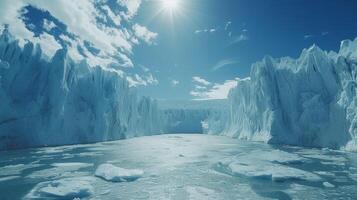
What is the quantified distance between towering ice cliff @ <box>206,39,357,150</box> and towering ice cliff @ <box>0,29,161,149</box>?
17.7m

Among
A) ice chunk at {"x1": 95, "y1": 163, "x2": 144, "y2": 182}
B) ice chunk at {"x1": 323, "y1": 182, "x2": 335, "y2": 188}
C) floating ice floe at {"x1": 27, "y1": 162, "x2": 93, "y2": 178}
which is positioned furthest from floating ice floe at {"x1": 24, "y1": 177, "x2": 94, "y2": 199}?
ice chunk at {"x1": 323, "y1": 182, "x2": 335, "y2": 188}

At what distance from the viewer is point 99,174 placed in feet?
33.6

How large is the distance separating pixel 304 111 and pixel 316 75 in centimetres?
359

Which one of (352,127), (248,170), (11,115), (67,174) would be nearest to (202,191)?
(248,170)

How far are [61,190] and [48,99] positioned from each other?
1662 cm

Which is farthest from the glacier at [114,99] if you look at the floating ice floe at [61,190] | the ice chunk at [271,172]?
the floating ice floe at [61,190]

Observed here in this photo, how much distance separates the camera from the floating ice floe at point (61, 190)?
7.44 meters

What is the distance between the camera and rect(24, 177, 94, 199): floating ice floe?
7438 mm

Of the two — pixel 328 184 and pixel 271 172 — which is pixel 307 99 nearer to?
pixel 271 172

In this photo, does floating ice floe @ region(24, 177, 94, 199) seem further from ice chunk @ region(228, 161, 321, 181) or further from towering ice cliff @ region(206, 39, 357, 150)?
towering ice cliff @ region(206, 39, 357, 150)

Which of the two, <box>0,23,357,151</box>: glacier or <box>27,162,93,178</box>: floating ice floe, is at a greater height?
<box>0,23,357,151</box>: glacier

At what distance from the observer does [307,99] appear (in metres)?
23.6

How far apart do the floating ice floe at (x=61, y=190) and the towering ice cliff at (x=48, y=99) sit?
13.5 meters

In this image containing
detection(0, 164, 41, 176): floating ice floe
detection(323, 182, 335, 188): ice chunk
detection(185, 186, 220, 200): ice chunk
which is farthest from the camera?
detection(0, 164, 41, 176): floating ice floe
